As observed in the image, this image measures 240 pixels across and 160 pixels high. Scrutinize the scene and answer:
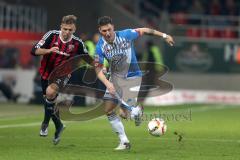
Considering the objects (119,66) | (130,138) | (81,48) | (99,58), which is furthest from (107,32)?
(130,138)

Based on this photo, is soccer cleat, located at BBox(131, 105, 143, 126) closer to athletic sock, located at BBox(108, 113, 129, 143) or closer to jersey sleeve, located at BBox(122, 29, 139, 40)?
athletic sock, located at BBox(108, 113, 129, 143)

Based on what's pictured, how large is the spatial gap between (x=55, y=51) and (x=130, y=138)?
2.83m

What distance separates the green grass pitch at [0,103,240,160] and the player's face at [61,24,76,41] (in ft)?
6.11

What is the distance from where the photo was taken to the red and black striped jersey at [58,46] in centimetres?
1416

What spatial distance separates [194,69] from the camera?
3206 centimetres

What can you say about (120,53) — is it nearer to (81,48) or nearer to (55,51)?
(81,48)

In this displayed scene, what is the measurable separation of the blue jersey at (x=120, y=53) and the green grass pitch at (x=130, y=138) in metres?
1.30

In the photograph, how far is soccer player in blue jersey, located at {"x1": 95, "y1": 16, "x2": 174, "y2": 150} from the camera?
13.2 m

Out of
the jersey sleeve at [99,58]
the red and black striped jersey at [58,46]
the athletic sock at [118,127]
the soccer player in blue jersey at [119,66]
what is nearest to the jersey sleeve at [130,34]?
the soccer player in blue jersey at [119,66]

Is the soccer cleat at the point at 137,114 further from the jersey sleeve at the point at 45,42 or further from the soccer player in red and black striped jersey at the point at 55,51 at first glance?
the jersey sleeve at the point at 45,42

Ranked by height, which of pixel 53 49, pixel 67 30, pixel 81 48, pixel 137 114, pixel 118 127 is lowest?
pixel 118 127

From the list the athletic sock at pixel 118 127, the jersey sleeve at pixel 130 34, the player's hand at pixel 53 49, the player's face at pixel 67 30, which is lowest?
the athletic sock at pixel 118 127

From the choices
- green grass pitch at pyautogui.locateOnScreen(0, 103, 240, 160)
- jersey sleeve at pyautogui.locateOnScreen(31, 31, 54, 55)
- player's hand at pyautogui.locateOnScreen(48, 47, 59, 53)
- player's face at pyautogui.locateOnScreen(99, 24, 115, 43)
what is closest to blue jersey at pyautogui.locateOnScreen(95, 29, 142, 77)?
player's face at pyautogui.locateOnScreen(99, 24, 115, 43)

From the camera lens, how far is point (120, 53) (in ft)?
44.6
